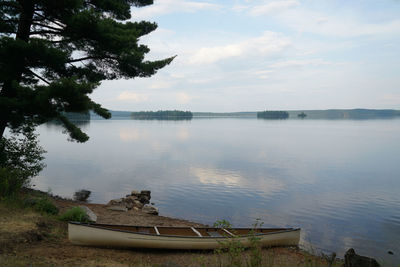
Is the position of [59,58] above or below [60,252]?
above

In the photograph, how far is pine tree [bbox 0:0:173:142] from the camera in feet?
41.5

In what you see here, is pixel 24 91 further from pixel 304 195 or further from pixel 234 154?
pixel 234 154

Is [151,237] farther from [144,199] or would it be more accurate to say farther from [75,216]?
[144,199]

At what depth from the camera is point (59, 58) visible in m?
13.4

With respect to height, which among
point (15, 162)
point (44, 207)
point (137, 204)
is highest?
point (15, 162)

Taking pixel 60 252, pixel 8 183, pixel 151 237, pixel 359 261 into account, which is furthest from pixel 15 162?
pixel 359 261

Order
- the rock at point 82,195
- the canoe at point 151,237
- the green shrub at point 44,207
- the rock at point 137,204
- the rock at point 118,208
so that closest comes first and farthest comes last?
1. the canoe at point 151,237
2. the green shrub at point 44,207
3. the rock at point 118,208
4. the rock at point 137,204
5. the rock at point 82,195

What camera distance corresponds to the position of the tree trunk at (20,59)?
13516 mm

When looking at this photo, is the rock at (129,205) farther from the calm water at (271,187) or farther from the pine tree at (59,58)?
the pine tree at (59,58)

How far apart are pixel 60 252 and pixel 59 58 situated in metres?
9.12

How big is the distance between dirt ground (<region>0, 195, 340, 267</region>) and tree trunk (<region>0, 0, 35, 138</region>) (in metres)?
5.03

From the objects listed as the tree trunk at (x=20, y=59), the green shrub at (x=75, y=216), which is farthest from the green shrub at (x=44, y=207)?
the tree trunk at (x=20, y=59)

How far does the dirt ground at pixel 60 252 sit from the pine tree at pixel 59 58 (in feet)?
16.2

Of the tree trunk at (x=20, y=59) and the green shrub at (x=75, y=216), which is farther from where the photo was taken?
the tree trunk at (x=20, y=59)
